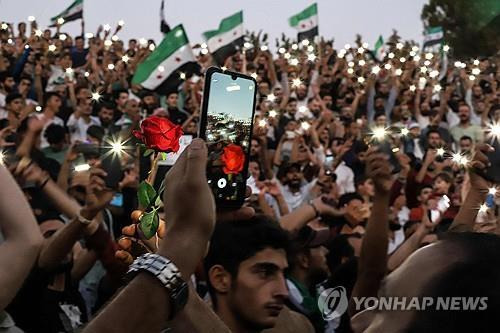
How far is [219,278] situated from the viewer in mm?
2502

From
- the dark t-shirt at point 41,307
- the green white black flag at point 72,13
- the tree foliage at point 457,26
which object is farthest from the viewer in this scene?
the tree foliage at point 457,26

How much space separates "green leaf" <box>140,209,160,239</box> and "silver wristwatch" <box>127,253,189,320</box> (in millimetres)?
413

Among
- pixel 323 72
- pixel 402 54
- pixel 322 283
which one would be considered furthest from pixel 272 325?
pixel 402 54

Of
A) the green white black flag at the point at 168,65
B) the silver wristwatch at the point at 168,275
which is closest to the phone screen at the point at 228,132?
A: the silver wristwatch at the point at 168,275

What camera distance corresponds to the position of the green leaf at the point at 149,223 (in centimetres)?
159

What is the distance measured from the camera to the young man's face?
2391 mm

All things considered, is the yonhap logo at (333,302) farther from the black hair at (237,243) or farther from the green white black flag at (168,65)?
the green white black flag at (168,65)

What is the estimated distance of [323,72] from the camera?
1422cm

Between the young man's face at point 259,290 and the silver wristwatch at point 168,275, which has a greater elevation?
the silver wristwatch at point 168,275

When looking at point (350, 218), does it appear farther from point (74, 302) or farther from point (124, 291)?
point (124, 291)

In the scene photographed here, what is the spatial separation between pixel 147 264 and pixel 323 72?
43.4ft

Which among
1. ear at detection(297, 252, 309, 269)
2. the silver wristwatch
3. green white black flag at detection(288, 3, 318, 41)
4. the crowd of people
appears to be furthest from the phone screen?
green white black flag at detection(288, 3, 318, 41)

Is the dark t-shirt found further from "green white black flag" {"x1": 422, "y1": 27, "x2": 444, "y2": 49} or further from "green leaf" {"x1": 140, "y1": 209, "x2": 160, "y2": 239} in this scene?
"green white black flag" {"x1": 422, "y1": 27, "x2": 444, "y2": 49}

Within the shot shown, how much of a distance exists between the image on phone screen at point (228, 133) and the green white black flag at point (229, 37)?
11735 mm
